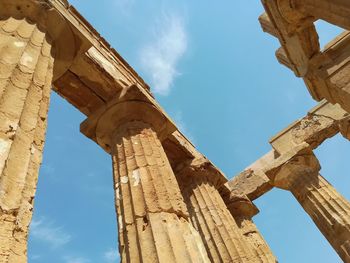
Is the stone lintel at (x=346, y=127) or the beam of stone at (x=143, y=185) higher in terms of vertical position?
the stone lintel at (x=346, y=127)

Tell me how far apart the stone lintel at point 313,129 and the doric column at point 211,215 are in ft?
19.4

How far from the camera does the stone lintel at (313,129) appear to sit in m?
16.5

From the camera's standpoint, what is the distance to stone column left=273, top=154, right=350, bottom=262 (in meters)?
12.6

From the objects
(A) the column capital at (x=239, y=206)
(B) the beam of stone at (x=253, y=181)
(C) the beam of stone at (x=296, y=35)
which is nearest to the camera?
(C) the beam of stone at (x=296, y=35)

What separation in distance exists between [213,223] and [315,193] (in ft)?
20.6

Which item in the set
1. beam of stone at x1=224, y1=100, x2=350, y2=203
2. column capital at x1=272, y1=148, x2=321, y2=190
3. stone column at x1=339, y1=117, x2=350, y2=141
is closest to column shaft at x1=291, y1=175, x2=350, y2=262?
column capital at x1=272, y1=148, x2=321, y2=190

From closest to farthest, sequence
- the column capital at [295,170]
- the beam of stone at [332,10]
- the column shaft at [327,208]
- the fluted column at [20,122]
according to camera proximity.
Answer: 1. the fluted column at [20,122]
2. the beam of stone at [332,10]
3. the column shaft at [327,208]
4. the column capital at [295,170]

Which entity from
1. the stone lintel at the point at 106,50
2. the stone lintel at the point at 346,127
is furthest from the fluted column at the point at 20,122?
the stone lintel at the point at 346,127

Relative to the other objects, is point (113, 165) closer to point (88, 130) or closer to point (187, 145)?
point (88, 130)

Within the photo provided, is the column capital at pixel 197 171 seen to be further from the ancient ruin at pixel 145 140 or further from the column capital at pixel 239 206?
the column capital at pixel 239 206

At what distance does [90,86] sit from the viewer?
9805 millimetres

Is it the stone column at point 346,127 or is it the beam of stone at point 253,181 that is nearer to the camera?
the stone column at point 346,127

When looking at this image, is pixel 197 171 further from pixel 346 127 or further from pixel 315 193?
pixel 346 127

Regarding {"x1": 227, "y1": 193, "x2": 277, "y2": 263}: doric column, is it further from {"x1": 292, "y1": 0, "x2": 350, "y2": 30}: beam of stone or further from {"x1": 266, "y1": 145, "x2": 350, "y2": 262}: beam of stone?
{"x1": 292, "y1": 0, "x2": 350, "y2": 30}: beam of stone
